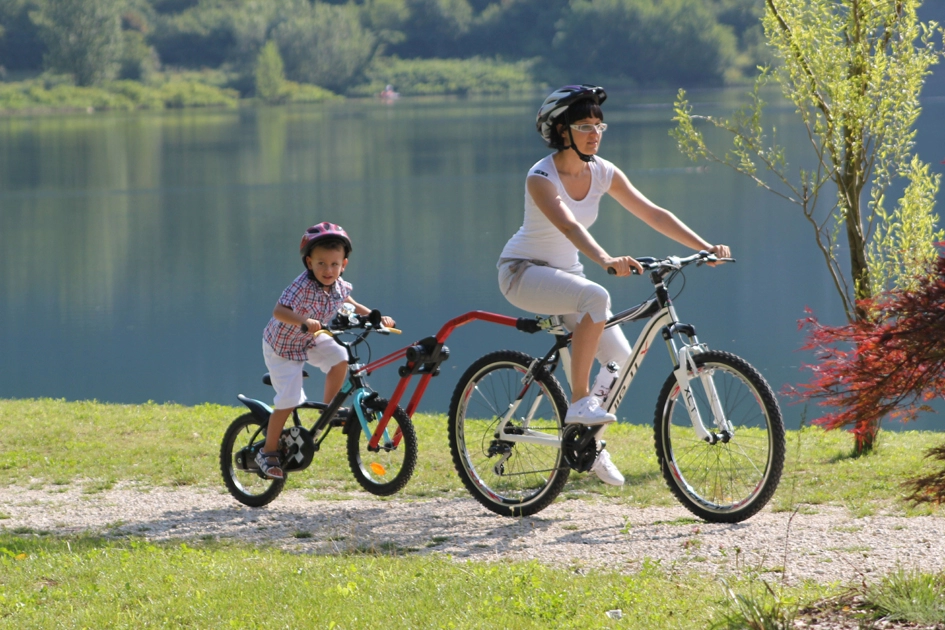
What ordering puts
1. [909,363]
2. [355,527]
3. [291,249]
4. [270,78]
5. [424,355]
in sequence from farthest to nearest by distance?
[270,78] → [291,249] → [424,355] → [355,527] → [909,363]

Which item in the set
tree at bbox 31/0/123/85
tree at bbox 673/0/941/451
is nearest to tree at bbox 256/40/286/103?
tree at bbox 31/0/123/85

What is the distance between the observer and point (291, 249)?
3534cm

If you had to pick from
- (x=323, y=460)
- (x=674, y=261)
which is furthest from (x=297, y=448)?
(x=674, y=261)

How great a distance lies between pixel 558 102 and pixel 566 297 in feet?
3.24

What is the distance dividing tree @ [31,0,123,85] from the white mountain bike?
11805cm

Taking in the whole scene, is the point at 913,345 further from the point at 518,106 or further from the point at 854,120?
the point at 518,106

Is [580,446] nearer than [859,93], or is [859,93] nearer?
[580,446]

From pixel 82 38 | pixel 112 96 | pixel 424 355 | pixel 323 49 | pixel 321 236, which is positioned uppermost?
pixel 323 49

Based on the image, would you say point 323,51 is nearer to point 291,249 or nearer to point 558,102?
point 291,249

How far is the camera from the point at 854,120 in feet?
29.1

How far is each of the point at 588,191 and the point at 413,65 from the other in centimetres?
14016

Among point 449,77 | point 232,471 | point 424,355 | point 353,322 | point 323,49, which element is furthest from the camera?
point 449,77

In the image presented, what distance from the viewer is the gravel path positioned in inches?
202

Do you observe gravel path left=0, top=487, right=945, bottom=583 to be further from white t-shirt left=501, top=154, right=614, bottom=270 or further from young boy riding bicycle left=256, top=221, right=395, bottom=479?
white t-shirt left=501, top=154, right=614, bottom=270
